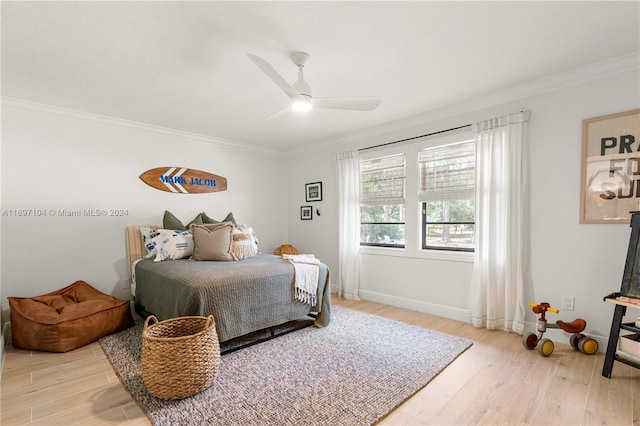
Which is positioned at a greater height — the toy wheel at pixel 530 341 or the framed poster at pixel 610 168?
the framed poster at pixel 610 168

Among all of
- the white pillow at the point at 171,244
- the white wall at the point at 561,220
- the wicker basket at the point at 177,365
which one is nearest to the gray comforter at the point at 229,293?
the white pillow at the point at 171,244

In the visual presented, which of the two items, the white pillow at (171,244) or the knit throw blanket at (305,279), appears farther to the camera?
the white pillow at (171,244)

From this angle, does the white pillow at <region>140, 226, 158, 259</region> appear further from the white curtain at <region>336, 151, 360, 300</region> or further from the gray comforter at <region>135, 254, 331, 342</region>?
the white curtain at <region>336, 151, 360, 300</region>

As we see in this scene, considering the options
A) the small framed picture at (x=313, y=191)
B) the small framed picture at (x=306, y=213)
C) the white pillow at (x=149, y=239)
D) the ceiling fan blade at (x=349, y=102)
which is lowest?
the white pillow at (x=149, y=239)

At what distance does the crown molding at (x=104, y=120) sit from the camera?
2.81 meters

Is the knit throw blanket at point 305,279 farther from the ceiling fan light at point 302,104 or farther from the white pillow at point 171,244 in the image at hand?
the ceiling fan light at point 302,104

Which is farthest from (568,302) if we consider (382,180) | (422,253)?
(382,180)

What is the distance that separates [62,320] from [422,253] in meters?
3.54

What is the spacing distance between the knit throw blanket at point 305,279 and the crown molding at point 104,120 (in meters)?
2.27

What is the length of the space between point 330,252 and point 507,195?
2478 mm

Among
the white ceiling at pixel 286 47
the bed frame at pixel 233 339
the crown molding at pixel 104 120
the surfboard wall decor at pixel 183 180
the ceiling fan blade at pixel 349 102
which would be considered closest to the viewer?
the white ceiling at pixel 286 47

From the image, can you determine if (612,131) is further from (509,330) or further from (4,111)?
(4,111)

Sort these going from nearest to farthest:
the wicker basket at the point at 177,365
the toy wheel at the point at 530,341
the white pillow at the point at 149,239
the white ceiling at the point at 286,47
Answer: the white ceiling at the point at 286,47, the wicker basket at the point at 177,365, the toy wheel at the point at 530,341, the white pillow at the point at 149,239

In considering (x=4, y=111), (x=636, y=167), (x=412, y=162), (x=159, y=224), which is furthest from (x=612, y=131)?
(x=4, y=111)
